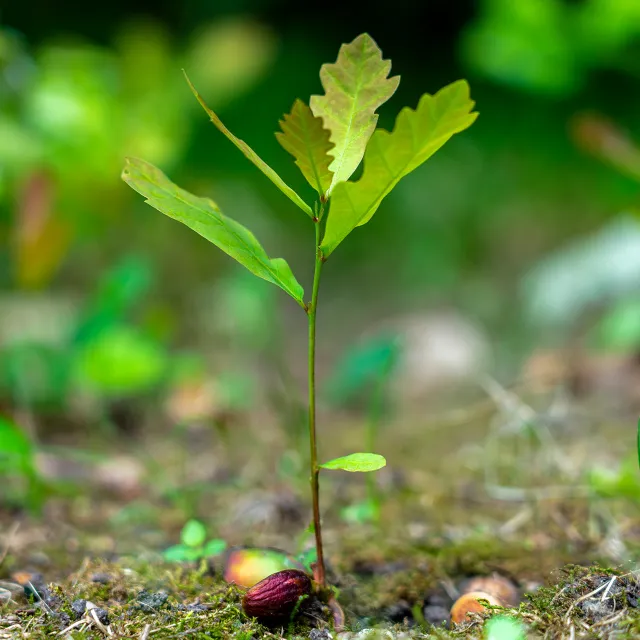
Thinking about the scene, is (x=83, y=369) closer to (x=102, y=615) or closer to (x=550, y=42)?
(x=102, y=615)

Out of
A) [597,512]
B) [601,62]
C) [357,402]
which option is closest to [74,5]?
[601,62]

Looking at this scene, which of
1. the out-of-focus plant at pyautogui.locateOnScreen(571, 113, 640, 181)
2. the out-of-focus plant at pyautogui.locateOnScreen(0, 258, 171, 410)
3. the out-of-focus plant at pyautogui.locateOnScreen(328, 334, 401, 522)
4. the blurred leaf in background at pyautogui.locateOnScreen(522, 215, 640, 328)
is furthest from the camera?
the blurred leaf in background at pyautogui.locateOnScreen(522, 215, 640, 328)

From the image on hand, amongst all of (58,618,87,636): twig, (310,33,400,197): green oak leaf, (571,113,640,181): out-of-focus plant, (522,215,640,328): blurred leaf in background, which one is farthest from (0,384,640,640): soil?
(522,215,640,328): blurred leaf in background

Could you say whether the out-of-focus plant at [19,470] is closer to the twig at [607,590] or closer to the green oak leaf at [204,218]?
the green oak leaf at [204,218]

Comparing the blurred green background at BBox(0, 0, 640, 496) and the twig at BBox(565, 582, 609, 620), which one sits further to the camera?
the blurred green background at BBox(0, 0, 640, 496)

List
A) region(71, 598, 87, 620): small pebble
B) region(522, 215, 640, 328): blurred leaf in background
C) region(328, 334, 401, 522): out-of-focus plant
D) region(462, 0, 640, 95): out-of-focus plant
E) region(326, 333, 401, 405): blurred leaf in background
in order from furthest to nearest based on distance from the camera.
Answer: region(462, 0, 640, 95): out-of-focus plant
region(522, 215, 640, 328): blurred leaf in background
region(326, 333, 401, 405): blurred leaf in background
region(328, 334, 401, 522): out-of-focus plant
region(71, 598, 87, 620): small pebble

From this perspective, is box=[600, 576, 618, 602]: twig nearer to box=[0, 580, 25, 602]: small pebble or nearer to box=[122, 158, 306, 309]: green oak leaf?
box=[122, 158, 306, 309]: green oak leaf

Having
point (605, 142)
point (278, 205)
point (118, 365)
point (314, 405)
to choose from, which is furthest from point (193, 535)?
point (278, 205)
